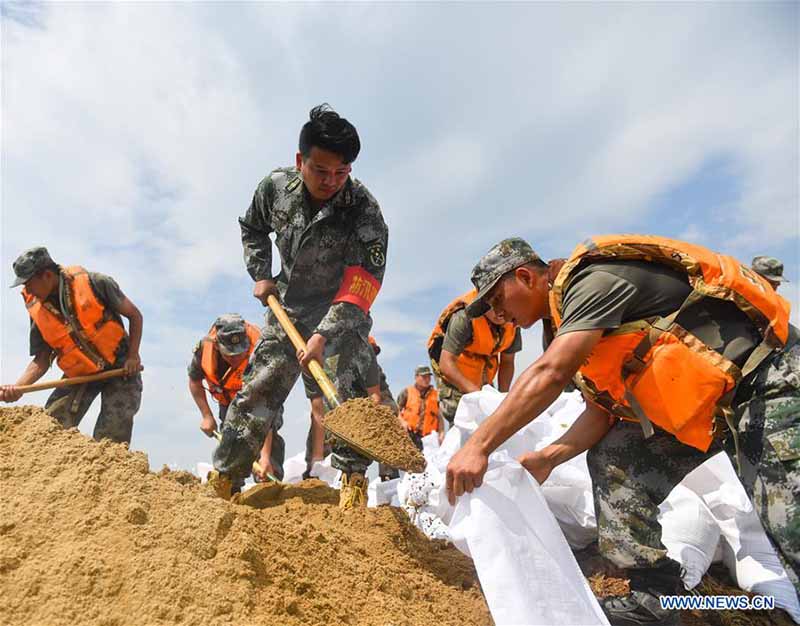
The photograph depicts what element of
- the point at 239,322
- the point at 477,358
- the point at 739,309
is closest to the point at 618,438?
the point at 739,309

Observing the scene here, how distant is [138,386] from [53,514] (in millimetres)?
4032

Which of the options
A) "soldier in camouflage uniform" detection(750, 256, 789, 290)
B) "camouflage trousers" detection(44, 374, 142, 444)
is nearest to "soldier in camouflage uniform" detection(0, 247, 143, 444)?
"camouflage trousers" detection(44, 374, 142, 444)

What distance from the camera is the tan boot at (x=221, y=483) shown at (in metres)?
3.33

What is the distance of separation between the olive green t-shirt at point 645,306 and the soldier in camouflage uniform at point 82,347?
4.69 metres

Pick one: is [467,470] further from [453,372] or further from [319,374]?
[453,372]

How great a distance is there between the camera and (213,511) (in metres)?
1.79

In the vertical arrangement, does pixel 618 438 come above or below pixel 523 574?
above

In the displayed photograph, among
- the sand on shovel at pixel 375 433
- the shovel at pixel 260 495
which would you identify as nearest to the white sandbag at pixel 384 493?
the shovel at pixel 260 495

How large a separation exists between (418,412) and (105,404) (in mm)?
6612

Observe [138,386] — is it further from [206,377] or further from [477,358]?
[477,358]

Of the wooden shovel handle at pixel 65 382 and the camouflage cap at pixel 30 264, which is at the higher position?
the camouflage cap at pixel 30 264

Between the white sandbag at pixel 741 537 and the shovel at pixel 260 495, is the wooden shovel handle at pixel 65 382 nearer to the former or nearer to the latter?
the shovel at pixel 260 495

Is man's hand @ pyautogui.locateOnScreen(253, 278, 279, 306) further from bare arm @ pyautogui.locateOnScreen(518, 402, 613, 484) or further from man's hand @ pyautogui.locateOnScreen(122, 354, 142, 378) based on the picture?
man's hand @ pyautogui.locateOnScreen(122, 354, 142, 378)

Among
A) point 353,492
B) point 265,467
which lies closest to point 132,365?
point 265,467
